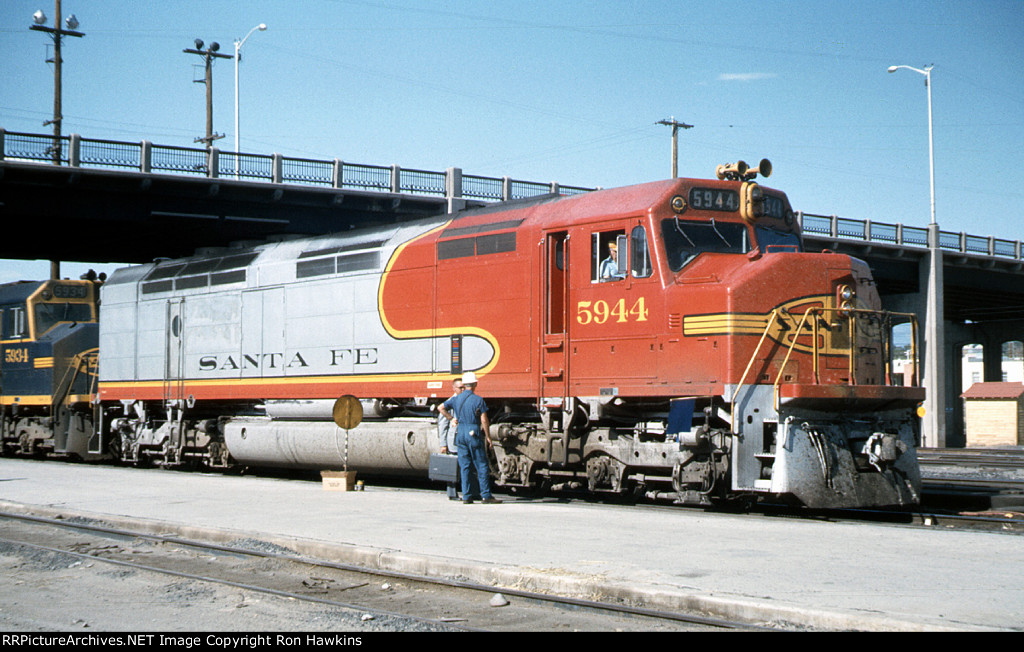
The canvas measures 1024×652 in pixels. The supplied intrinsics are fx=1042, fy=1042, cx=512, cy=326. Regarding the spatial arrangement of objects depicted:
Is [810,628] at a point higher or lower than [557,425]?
lower

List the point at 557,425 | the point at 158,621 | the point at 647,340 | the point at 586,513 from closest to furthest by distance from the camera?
the point at 158,621
the point at 586,513
the point at 647,340
the point at 557,425

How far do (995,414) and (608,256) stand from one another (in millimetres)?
38525

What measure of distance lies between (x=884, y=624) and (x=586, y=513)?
246 inches

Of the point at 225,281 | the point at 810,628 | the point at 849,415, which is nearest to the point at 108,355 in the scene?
the point at 225,281

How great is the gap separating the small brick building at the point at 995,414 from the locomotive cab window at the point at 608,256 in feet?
123

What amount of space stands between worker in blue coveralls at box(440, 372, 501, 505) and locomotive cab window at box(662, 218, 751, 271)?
317 centimetres

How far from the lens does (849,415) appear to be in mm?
12500

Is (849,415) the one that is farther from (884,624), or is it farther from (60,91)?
(60,91)

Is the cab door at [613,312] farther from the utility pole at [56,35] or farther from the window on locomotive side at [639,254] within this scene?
the utility pole at [56,35]

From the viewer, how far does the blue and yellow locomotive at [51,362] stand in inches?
955

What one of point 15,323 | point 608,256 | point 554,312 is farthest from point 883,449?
point 15,323

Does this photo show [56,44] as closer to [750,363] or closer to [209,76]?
[209,76]

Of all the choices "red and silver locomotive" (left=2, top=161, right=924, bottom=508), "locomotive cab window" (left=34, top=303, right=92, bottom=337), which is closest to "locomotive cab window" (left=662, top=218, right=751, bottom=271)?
"red and silver locomotive" (left=2, top=161, right=924, bottom=508)

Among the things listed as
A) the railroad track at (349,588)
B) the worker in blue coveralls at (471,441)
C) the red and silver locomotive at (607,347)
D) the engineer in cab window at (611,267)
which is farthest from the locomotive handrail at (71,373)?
the engineer in cab window at (611,267)
